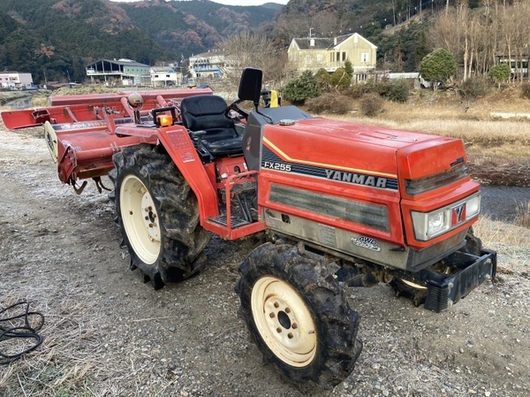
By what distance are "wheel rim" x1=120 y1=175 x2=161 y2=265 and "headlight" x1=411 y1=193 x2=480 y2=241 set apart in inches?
92.1

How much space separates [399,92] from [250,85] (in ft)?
79.3

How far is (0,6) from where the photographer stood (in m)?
98.4

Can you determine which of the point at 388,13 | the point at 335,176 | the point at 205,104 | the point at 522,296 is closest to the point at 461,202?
the point at 335,176

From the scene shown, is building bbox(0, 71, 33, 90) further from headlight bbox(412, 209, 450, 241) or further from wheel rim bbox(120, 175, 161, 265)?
headlight bbox(412, 209, 450, 241)

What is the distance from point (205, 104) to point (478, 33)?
1250 inches

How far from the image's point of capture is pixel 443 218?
234 cm

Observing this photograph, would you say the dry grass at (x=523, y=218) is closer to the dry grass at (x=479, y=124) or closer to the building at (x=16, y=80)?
the dry grass at (x=479, y=124)

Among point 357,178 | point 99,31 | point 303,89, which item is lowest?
point 357,178

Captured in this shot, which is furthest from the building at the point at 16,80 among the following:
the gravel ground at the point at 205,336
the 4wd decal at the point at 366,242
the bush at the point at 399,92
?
the 4wd decal at the point at 366,242

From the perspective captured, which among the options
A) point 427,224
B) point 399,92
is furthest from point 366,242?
point 399,92

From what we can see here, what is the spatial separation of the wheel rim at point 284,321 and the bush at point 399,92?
24.8m

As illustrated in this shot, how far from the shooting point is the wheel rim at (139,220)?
3828 mm

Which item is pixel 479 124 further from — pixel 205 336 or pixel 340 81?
pixel 205 336

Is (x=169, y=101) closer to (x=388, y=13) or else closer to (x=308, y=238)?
(x=308, y=238)
